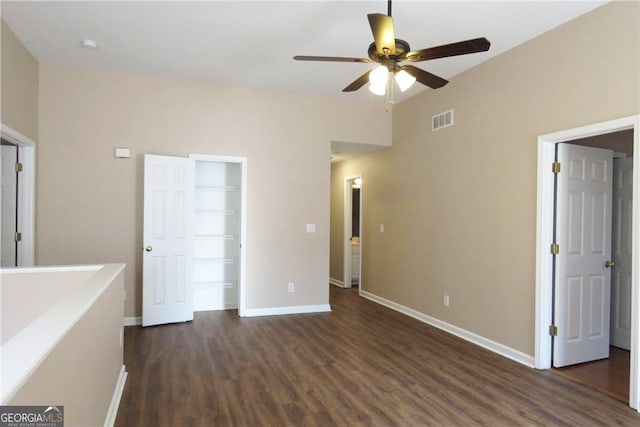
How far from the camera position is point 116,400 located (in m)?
2.74

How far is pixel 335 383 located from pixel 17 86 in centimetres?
410

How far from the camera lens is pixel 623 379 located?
3311 millimetres

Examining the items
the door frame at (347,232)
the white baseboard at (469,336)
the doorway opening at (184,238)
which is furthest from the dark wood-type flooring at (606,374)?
the door frame at (347,232)

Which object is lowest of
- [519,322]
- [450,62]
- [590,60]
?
[519,322]

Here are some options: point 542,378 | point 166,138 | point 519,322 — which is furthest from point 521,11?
point 166,138

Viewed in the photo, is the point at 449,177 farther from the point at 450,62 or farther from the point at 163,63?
the point at 163,63

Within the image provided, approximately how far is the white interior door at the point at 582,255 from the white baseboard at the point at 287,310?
9.60 ft

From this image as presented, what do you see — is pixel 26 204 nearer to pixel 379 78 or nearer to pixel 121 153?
pixel 121 153

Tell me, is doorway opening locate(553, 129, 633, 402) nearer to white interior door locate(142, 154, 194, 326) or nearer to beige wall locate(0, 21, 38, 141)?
white interior door locate(142, 154, 194, 326)

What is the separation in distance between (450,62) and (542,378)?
3.19 m

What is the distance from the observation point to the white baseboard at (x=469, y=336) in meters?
3.68

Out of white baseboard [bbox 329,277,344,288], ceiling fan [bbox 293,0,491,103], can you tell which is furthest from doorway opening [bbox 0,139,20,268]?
white baseboard [bbox 329,277,344,288]

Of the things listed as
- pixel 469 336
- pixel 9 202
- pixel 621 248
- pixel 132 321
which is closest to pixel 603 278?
pixel 621 248

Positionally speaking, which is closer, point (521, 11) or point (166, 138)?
point (521, 11)
